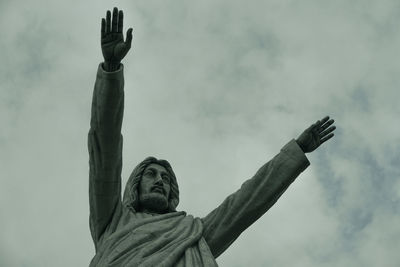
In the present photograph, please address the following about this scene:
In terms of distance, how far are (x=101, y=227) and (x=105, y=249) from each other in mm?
1032

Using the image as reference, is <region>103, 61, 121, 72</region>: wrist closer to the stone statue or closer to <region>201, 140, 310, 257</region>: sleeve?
the stone statue

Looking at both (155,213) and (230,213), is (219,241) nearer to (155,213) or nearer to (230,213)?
(230,213)

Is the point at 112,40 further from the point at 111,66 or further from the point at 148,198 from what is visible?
the point at 148,198

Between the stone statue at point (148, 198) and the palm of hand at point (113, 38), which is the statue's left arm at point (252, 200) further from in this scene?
the palm of hand at point (113, 38)

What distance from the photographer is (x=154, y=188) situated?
15.0 meters

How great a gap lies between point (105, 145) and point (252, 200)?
8.34ft

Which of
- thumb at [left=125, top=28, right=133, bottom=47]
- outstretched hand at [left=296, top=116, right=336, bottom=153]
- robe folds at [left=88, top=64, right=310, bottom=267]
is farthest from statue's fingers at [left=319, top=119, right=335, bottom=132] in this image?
thumb at [left=125, top=28, right=133, bottom=47]

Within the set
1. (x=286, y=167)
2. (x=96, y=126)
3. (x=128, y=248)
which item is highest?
(x=96, y=126)

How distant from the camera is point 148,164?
51.1ft

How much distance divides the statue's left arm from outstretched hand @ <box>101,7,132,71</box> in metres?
2.91

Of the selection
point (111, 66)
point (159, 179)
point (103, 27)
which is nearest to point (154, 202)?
point (159, 179)

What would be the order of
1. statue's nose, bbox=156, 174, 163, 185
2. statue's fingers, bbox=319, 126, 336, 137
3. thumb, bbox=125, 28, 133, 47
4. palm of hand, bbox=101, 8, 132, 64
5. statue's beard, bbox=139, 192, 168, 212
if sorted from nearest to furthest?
thumb, bbox=125, 28, 133, 47 < palm of hand, bbox=101, 8, 132, 64 < statue's fingers, bbox=319, 126, 336, 137 < statue's beard, bbox=139, 192, 168, 212 < statue's nose, bbox=156, 174, 163, 185

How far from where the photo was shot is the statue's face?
48.5 feet

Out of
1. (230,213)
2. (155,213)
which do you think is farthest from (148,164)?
(230,213)
